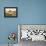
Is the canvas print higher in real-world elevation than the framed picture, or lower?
lower

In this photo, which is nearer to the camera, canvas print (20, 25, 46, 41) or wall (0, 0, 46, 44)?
canvas print (20, 25, 46, 41)

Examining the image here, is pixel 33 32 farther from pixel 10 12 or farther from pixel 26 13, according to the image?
pixel 10 12

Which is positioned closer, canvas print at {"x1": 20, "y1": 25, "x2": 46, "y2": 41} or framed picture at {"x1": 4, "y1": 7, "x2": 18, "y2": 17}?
canvas print at {"x1": 20, "y1": 25, "x2": 46, "y2": 41}

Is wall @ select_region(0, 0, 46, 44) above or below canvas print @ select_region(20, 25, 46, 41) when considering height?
above

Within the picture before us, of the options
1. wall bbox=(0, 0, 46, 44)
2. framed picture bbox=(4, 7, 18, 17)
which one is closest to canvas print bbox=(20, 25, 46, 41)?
wall bbox=(0, 0, 46, 44)

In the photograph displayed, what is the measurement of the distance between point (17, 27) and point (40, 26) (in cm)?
85

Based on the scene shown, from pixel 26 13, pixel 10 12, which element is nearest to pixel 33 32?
pixel 26 13

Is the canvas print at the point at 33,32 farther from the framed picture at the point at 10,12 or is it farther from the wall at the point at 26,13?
the framed picture at the point at 10,12

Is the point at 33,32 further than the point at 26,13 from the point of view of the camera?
No

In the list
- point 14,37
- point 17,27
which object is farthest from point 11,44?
point 17,27

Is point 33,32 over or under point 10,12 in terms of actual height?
under

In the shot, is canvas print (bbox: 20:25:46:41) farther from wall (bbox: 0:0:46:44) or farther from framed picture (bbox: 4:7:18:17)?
framed picture (bbox: 4:7:18:17)

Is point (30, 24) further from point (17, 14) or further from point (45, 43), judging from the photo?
point (45, 43)

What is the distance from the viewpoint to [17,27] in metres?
4.86
